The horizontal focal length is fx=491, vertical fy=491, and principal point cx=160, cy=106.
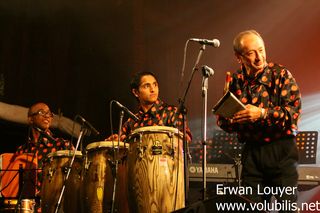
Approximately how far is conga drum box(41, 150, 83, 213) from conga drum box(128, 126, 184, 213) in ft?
4.07

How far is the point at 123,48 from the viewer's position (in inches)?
330

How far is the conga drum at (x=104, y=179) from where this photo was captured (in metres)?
5.37

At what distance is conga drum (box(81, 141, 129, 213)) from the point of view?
537cm

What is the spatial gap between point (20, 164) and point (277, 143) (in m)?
3.73

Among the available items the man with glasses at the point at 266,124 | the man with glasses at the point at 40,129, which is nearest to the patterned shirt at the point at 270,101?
the man with glasses at the point at 266,124

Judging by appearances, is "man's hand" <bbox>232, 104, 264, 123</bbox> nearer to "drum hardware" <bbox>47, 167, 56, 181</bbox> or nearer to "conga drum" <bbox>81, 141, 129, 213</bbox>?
"conga drum" <bbox>81, 141, 129, 213</bbox>

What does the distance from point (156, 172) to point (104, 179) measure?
36.5 inches

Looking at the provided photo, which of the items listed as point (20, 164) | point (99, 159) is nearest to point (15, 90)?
point (20, 164)

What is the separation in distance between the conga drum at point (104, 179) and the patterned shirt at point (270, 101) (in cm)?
168

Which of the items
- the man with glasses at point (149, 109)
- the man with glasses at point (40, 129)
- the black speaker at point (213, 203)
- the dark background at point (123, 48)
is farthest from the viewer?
the dark background at point (123, 48)

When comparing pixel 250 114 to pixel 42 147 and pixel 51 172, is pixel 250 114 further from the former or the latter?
pixel 42 147

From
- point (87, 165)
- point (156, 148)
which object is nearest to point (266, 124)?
point (156, 148)

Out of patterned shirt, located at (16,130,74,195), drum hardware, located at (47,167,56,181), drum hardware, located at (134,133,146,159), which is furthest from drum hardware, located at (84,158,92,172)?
patterned shirt, located at (16,130,74,195)

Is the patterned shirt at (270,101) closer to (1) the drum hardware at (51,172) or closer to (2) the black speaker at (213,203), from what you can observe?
(2) the black speaker at (213,203)
